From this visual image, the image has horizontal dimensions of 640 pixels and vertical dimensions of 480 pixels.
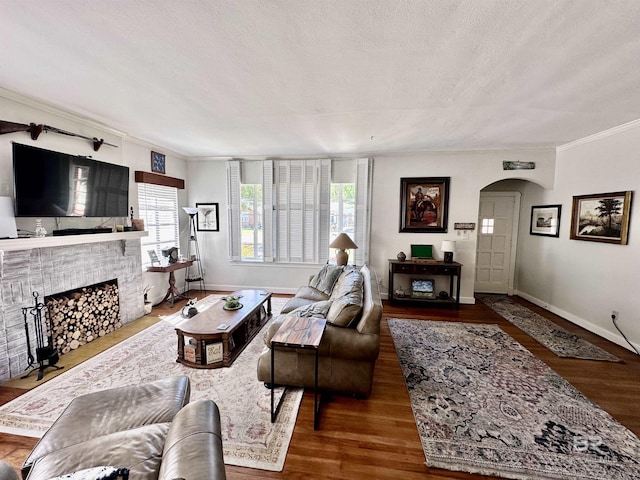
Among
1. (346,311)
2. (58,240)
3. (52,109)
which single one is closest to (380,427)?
(346,311)

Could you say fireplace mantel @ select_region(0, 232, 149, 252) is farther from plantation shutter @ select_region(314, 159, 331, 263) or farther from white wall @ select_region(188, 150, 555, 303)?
plantation shutter @ select_region(314, 159, 331, 263)

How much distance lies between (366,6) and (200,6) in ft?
3.05

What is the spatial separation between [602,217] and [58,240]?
667 centimetres

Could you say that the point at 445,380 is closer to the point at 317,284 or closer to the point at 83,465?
the point at 317,284

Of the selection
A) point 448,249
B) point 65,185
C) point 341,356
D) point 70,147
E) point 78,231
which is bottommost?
point 341,356

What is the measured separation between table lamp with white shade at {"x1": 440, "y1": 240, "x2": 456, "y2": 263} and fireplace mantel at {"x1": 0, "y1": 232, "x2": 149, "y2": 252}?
494cm

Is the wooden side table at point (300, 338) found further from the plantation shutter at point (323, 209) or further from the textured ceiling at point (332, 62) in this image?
the plantation shutter at point (323, 209)

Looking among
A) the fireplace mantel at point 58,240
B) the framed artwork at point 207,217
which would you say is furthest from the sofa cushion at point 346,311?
the framed artwork at point 207,217

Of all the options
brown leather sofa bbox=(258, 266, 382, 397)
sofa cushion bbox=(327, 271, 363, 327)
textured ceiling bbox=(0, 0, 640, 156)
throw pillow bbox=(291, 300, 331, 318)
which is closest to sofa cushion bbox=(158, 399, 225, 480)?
brown leather sofa bbox=(258, 266, 382, 397)

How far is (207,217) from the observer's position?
213 inches

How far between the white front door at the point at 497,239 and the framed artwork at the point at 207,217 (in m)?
5.51

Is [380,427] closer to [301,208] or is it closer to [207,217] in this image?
[301,208]

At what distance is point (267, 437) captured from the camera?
6.13 ft

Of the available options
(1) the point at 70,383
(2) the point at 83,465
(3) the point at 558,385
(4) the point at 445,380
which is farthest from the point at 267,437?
(3) the point at 558,385
